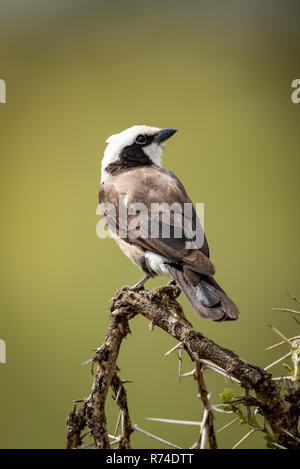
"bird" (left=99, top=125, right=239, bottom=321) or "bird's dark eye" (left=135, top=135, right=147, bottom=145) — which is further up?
"bird's dark eye" (left=135, top=135, right=147, bottom=145)

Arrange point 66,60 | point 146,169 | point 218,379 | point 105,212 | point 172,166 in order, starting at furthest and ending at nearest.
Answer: point 66,60, point 172,166, point 218,379, point 146,169, point 105,212

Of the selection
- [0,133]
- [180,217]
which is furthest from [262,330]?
[0,133]

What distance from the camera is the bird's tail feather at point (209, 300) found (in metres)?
2.43

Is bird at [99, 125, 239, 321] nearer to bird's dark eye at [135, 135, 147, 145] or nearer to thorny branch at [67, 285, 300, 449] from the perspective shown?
bird's dark eye at [135, 135, 147, 145]

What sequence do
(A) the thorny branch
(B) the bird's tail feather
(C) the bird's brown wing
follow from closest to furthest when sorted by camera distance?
(A) the thorny branch
(B) the bird's tail feather
(C) the bird's brown wing

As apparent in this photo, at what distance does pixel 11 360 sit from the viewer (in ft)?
18.7

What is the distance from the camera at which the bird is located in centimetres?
270

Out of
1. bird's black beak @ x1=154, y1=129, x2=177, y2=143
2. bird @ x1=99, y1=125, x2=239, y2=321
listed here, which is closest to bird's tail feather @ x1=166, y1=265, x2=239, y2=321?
bird @ x1=99, y1=125, x2=239, y2=321

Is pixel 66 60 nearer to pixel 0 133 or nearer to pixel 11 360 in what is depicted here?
pixel 0 133

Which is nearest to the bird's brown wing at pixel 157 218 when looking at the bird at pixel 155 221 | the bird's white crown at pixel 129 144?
the bird at pixel 155 221

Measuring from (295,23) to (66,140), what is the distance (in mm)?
4154

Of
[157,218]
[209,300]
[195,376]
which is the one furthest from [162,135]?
[195,376]

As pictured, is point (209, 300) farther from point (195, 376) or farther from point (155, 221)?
point (155, 221)

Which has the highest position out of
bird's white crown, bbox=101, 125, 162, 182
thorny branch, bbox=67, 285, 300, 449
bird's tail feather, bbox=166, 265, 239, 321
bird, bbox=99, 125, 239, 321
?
bird's white crown, bbox=101, 125, 162, 182
